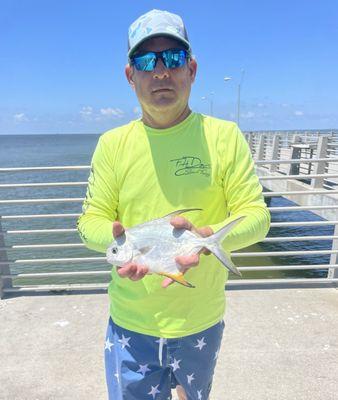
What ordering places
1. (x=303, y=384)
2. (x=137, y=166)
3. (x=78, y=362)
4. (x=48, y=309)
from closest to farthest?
(x=137, y=166), (x=303, y=384), (x=78, y=362), (x=48, y=309)

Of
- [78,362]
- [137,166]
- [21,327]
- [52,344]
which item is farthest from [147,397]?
[21,327]

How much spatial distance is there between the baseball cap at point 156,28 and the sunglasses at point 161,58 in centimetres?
5

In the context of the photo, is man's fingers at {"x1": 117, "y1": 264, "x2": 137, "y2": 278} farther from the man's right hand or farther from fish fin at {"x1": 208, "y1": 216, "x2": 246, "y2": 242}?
fish fin at {"x1": 208, "y1": 216, "x2": 246, "y2": 242}

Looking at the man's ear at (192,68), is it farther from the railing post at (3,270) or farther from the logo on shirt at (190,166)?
the railing post at (3,270)

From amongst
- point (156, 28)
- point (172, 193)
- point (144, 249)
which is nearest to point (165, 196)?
point (172, 193)

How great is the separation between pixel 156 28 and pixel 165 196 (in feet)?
2.33

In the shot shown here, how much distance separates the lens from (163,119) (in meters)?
1.68

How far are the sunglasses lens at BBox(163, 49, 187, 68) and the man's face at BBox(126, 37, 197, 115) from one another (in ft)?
0.06

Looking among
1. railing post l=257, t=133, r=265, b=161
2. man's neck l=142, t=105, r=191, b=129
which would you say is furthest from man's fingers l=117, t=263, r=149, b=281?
railing post l=257, t=133, r=265, b=161

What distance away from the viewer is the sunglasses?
5.21 ft

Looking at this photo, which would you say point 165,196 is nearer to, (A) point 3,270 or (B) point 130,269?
(B) point 130,269

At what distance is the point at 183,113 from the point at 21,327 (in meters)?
3.05

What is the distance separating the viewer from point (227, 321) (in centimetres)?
375

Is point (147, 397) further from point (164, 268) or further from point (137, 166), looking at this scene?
point (137, 166)
